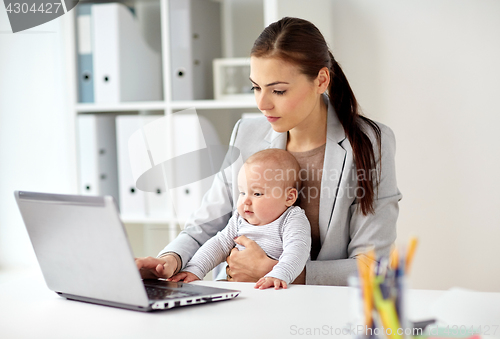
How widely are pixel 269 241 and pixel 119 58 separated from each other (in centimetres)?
121

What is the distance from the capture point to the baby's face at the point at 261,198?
131 cm

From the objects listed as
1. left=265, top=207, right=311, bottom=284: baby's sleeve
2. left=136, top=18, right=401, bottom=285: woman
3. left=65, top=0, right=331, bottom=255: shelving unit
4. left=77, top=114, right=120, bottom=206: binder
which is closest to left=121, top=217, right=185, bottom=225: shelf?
left=65, top=0, right=331, bottom=255: shelving unit

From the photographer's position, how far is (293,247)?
1.21 metres

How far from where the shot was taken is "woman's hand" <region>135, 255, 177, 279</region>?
111 cm

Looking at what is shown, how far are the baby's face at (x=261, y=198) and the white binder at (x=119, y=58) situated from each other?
1.06 meters

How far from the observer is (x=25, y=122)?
2555 mm

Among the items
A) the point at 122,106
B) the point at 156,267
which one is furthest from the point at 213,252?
the point at 122,106

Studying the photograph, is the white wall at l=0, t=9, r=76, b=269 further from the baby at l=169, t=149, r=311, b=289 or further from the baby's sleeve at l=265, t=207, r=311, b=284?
the baby's sleeve at l=265, t=207, r=311, b=284

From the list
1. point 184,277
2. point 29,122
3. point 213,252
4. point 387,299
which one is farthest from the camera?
point 29,122

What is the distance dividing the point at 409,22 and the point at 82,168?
1.47 m

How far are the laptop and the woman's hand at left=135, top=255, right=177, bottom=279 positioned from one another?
115 mm

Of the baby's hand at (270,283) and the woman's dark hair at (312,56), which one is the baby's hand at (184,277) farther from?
the woman's dark hair at (312,56)

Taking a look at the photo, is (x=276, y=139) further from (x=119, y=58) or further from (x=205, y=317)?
(x=119, y=58)

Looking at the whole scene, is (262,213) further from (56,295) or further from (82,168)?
(82,168)
